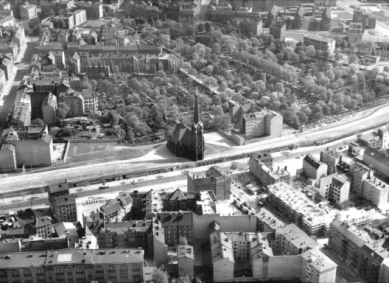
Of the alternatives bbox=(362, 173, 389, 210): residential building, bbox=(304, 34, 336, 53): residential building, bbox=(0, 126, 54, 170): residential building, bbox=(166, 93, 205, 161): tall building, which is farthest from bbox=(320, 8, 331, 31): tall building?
bbox=(0, 126, 54, 170): residential building

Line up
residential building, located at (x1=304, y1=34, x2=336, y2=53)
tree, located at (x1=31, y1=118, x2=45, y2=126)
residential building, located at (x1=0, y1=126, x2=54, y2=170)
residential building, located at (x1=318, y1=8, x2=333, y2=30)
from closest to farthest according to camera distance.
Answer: residential building, located at (x1=0, y1=126, x2=54, y2=170) < tree, located at (x1=31, y1=118, x2=45, y2=126) < residential building, located at (x1=304, y1=34, x2=336, y2=53) < residential building, located at (x1=318, y1=8, x2=333, y2=30)

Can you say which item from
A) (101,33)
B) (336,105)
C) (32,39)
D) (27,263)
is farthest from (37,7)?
(27,263)

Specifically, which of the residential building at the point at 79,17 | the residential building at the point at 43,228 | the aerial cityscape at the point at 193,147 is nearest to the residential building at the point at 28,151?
the aerial cityscape at the point at 193,147

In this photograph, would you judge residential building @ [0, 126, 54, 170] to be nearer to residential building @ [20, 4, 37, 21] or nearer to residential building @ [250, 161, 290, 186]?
residential building @ [250, 161, 290, 186]

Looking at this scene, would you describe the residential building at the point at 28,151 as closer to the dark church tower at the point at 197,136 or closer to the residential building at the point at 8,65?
the dark church tower at the point at 197,136

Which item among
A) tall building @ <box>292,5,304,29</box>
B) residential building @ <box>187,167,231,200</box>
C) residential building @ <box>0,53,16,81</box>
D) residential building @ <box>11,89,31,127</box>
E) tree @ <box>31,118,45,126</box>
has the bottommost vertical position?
residential building @ <box>187,167,231,200</box>

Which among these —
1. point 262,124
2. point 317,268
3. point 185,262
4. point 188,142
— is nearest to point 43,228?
point 185,262

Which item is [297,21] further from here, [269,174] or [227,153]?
[269,174]
